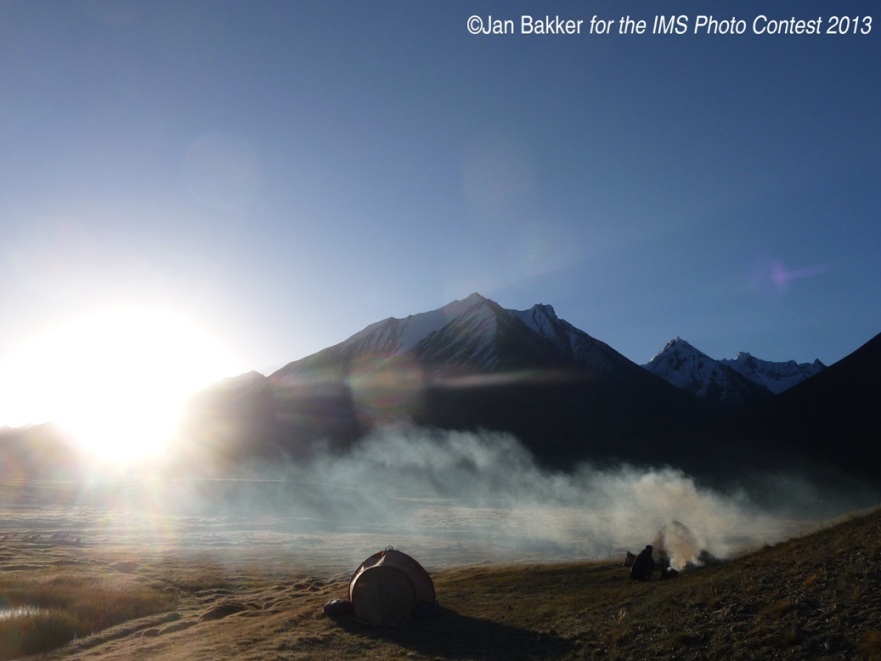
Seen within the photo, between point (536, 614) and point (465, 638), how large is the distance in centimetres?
406

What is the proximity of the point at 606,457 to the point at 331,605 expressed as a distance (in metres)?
131

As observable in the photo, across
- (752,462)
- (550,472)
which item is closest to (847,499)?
(752,462)

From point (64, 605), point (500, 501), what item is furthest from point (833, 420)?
point (64, 605)

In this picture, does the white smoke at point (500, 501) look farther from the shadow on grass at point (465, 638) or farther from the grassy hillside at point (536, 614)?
the shadow on grass at point (465, 638)

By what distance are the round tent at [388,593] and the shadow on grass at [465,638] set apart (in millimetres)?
490

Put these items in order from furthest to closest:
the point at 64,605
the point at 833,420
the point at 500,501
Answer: the point at 833,420 → the point at 500,501 → the point at 64,605

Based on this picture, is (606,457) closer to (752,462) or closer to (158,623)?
(752,462)

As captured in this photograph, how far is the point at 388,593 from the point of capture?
2433cm

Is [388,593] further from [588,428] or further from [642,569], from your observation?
[588,428]

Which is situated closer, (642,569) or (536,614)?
(536,614)

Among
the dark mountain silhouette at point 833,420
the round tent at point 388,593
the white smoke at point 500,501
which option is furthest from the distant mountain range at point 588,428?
the round tent at point 388,593

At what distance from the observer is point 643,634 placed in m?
16.9

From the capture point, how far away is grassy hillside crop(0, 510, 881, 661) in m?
14.8

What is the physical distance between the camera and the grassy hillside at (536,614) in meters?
14.8
